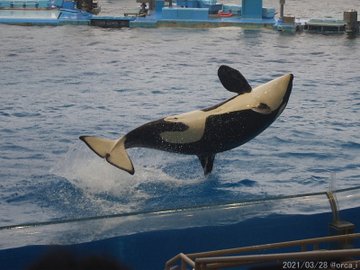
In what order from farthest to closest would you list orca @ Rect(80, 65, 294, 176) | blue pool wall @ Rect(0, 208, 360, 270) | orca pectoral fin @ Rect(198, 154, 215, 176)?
orca pectoral fin @ Rect(198, 154, 215, 176) → orca @ Rect(80, 65, 294, 176) → blue pool wall @ Rect(0, 208, 360, 270)

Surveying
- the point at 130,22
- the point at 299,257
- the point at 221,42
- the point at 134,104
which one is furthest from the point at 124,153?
the point at 130,22

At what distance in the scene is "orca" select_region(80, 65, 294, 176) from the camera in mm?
6230

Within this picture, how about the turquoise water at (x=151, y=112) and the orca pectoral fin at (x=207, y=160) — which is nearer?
the orca pectoral fin at (x=207, y=160)

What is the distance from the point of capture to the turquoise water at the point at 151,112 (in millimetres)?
7293

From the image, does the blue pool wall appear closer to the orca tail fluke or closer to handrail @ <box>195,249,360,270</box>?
the orca tail fluke

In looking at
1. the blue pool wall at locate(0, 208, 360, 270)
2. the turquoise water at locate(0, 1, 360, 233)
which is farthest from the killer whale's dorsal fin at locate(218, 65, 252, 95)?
the blue pool wall at locate(0, 208, 360, 270)

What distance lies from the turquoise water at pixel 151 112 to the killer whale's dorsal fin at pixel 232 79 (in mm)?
1148

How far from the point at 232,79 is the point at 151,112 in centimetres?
567

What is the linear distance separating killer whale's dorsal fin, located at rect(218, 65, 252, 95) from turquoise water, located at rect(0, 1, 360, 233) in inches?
45.2

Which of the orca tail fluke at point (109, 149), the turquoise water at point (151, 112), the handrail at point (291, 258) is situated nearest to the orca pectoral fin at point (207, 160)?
the turquoise water at point (151, 112)

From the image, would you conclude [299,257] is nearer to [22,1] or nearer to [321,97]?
[321,97]

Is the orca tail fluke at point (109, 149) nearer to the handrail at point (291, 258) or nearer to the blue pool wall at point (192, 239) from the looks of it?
the blue pool wall at point (192, 239)

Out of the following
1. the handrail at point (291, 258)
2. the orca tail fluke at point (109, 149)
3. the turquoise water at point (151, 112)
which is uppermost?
the handrail at point (291, 258)

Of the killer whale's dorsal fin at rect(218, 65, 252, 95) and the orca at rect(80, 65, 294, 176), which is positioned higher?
the killer whale's dorsal fin at rect(218, 65, 252, 95)
